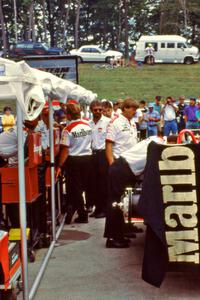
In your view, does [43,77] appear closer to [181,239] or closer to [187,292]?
[181,239]

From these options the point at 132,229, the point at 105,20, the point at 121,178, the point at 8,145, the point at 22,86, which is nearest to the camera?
the point at 22,86

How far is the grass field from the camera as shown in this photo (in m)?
46.1

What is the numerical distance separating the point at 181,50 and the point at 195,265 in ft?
177

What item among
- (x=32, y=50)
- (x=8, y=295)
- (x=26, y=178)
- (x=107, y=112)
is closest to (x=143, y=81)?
(x=32, y=50)

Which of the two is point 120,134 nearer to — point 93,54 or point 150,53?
point 150,53

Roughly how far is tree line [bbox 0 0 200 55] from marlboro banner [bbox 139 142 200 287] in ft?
245

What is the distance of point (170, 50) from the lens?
195 feet

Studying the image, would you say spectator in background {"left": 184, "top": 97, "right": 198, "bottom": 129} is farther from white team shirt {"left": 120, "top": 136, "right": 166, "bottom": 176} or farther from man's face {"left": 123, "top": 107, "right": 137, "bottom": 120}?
white team shirt {"left": 120, "top": 136, "right": 166, "bottom": 176}

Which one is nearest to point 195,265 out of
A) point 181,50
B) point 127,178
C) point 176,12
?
point 127,178

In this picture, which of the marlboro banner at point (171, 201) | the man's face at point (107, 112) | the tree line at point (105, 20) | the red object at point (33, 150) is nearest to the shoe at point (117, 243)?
the red object at point (33, 150)

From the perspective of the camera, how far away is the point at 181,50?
59.0m

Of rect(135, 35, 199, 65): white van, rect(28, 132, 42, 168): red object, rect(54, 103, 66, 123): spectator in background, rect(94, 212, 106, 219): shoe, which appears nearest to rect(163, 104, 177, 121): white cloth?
rect(54, 103, 66, 123): spectator in background

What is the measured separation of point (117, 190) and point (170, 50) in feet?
172

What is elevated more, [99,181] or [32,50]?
[99,181]
